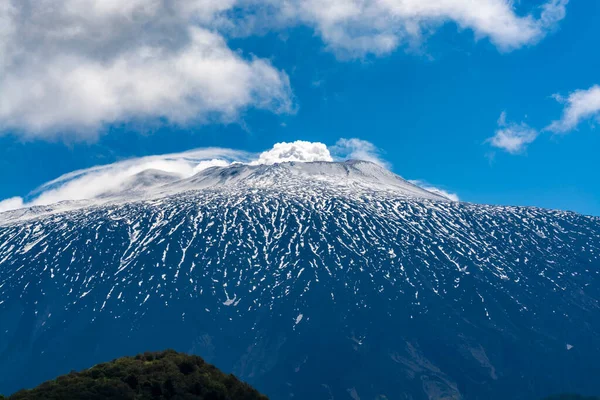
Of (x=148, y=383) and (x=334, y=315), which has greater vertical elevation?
(x=334, y=315)

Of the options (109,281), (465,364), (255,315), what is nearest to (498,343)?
(465,364)

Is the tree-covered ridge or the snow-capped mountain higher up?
the snow-capped mountain

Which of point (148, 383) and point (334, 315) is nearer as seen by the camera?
point (148, 383)

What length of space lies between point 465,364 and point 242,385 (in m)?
94.2

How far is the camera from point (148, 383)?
60031 mm

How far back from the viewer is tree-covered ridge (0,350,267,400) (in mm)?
56062

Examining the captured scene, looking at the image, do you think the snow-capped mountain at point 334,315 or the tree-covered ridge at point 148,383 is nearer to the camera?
the tree-covered ridge at point 148,383

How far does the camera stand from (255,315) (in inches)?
6545

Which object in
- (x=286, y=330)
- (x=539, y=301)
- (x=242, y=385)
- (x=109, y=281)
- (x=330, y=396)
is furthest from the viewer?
(x=109, y=281)

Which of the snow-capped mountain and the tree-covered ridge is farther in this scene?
the snow-capped mountain

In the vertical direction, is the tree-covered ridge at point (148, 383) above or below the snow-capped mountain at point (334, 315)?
below

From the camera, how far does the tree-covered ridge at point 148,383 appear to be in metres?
56.1

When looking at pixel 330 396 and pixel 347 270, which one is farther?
pixel 347 270

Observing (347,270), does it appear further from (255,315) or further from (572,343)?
(572,343)
